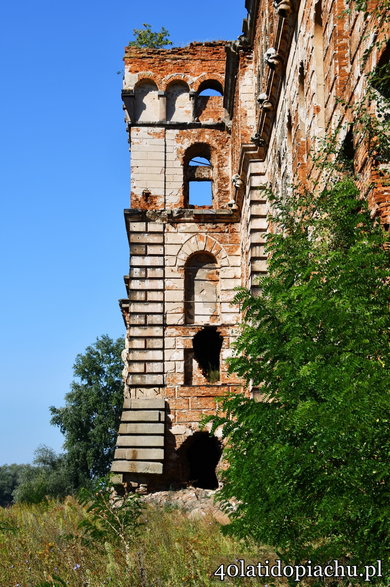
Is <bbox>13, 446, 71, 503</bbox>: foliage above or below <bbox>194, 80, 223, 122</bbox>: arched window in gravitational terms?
below

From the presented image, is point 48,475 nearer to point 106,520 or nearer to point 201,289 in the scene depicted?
point 201,289

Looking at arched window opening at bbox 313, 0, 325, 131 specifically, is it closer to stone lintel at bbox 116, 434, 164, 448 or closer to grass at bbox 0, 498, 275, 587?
grass at bbox 0, 498, 275, 587

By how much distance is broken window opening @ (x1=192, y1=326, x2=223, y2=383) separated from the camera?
66.2 feet

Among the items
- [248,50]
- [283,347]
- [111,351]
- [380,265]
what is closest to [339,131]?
[380,265]

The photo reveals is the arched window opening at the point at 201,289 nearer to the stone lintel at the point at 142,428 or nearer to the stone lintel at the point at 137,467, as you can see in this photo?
the stone lintel at the point at 142,428

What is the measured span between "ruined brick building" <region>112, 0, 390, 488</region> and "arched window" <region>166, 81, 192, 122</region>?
0.03 metres

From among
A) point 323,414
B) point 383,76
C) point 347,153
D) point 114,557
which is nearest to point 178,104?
point 347,153

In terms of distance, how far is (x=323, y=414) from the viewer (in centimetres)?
470

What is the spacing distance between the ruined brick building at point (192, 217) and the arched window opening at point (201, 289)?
0.09 ft

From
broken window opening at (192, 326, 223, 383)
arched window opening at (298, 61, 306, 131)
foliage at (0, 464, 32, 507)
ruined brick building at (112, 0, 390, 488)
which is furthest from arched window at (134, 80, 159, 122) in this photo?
foliage at (0, 464, 32, 507)

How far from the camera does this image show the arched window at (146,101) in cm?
2120

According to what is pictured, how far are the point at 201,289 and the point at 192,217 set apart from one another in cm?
202

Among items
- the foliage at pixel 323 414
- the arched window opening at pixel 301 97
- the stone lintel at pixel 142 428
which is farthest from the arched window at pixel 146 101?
the foliage at pixel 323 414

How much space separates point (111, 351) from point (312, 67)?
29.9 m
